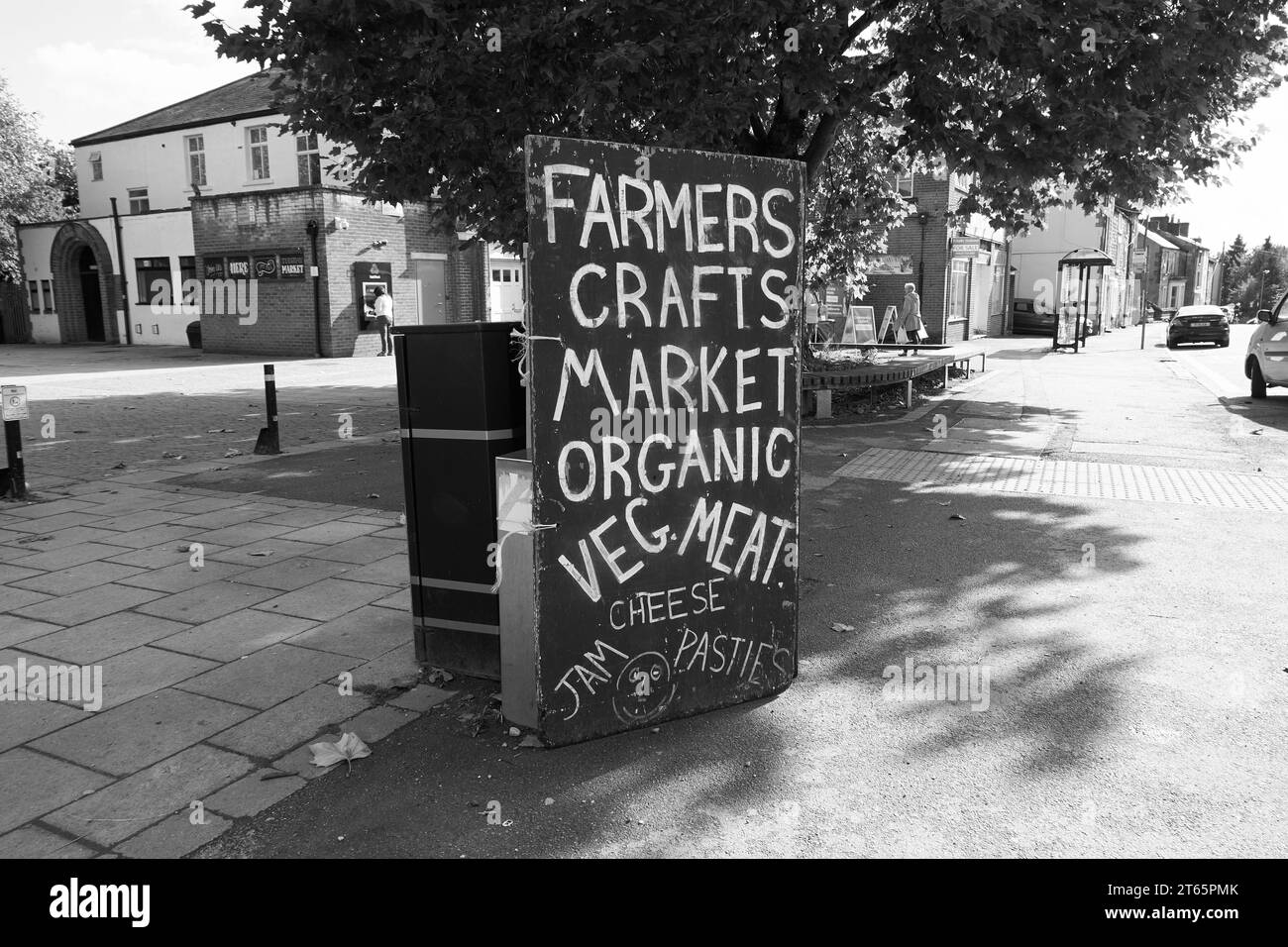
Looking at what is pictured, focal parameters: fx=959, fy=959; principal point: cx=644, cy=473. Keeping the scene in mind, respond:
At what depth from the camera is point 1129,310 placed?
57250 millimetres

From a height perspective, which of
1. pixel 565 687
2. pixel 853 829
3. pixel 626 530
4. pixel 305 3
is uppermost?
pixel 305 3

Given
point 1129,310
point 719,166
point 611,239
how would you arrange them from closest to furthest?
point 611,239
point 719,166
point 1129,310

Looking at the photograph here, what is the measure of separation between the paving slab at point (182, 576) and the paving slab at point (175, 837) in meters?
2.80

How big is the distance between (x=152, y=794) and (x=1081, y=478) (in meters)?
8.25

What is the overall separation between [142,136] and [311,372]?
1927cm

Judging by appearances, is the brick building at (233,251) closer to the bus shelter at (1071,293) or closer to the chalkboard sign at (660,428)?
the bus shelter at (1071,293)

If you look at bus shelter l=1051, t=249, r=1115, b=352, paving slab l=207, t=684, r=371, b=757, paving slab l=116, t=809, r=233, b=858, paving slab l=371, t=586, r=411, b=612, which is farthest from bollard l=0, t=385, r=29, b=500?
bus shelter l=1051, t=249, r=1115, b=352

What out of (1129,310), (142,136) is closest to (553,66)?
(142,136)

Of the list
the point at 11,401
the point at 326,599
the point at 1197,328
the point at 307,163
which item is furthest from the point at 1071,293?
the point at 326,599

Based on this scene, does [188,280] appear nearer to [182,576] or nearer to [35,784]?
[182,576]

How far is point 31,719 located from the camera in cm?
393

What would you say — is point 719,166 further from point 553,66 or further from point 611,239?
point 553,66

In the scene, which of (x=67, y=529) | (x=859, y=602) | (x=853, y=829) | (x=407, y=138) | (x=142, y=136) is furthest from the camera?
(x=142, y=136)

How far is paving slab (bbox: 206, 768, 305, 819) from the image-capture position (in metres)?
3.24
